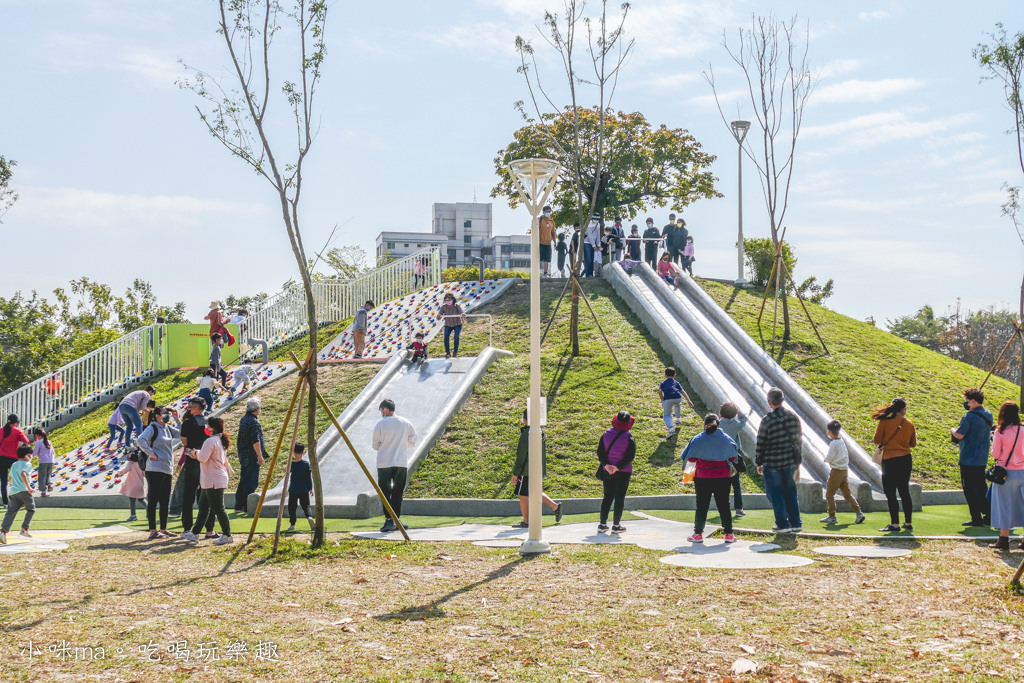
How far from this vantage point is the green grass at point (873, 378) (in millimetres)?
16591

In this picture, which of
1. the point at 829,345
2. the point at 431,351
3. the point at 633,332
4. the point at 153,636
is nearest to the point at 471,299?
the point at 431,351

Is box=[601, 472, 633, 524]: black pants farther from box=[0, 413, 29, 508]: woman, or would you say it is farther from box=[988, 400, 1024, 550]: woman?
box=[0, 413, 29, 508]: woman

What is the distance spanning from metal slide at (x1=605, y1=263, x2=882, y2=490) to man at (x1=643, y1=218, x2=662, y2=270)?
166 centimetres

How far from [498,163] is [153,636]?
126 ft

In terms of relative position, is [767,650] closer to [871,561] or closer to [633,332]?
[871,561]

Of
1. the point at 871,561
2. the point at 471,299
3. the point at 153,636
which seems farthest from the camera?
the point at 471,299

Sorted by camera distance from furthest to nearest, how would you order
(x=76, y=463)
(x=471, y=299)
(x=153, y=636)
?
(x=471, y=299) → (x=76, y=463) → (x=153, y=636)

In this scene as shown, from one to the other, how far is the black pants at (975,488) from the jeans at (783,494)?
2.22m

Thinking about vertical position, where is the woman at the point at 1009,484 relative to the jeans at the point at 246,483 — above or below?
above

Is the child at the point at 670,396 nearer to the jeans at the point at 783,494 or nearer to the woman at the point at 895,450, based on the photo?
the jeans at the point at 783,494

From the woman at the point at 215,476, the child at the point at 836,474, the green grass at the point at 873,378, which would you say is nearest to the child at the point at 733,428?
the child at the point at 836,474

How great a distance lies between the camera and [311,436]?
945 centimetres

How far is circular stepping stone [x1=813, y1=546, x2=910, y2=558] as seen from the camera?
8.64 metres

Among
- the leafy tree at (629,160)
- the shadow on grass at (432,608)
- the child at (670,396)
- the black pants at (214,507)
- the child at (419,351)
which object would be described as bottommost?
the shadow on grass at (432,608)
